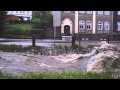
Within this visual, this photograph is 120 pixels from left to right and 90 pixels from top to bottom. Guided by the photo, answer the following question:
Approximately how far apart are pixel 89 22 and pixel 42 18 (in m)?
0.81

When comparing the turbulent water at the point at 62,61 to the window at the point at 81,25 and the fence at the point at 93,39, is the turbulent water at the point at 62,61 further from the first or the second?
the window at the point at 81,25

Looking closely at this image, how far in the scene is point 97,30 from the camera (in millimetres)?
4945

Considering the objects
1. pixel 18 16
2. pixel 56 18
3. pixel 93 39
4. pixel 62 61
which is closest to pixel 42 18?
pixel 56 18

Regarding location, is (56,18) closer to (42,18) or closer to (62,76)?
(42,18)

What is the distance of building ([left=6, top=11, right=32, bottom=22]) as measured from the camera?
15.2 feet

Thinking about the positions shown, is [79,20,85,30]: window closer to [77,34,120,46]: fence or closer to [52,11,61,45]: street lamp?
[77,34,120,46]: fence

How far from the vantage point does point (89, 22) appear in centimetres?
496

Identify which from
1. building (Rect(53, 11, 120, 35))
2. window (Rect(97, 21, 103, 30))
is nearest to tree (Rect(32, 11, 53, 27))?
building (Rect(53, 11, 120, 35))

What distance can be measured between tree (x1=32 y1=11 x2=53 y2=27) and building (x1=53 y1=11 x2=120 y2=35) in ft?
0.72
